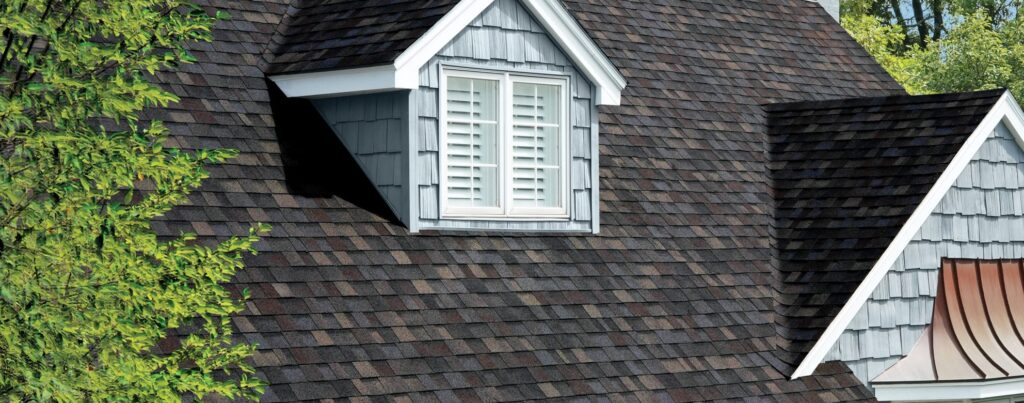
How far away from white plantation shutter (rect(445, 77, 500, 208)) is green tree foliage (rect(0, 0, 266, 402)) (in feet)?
16.0

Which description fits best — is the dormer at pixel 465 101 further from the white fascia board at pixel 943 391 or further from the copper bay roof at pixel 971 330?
the copper bay roof at pixel 971 330

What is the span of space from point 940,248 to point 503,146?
15.2ft

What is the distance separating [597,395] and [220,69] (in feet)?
12.2

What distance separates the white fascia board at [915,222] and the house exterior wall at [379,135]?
382 centimetres

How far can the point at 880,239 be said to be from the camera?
1459 cm

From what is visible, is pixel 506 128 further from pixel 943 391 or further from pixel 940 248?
pixel 940 248

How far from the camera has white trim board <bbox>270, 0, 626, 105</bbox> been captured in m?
12.2

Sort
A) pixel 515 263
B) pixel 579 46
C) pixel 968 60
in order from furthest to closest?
pixel 968 60
pixel 579 46
pixel 515 263

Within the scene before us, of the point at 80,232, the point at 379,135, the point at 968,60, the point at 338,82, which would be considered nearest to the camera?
the point at 80,232

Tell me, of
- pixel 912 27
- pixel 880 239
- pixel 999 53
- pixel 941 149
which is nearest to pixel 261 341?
pixel 880 239

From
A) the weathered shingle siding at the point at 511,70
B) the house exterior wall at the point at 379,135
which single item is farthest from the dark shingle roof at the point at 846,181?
the house exterior wall at the point at 379,135

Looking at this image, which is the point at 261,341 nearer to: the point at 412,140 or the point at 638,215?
the point at 412,140

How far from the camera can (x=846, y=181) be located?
15516mm

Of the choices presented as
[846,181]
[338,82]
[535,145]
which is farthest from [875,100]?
[338,82]
